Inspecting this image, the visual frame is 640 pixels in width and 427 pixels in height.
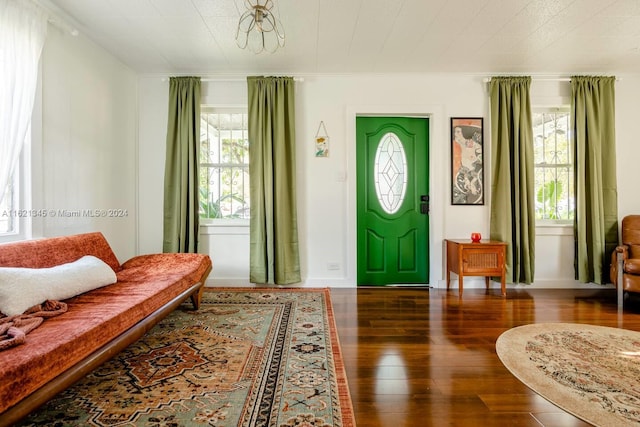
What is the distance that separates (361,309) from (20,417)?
237 centimetres

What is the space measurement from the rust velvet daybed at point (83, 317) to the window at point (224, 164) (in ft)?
3.39

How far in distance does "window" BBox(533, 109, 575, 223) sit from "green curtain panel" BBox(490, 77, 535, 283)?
0.41 metres

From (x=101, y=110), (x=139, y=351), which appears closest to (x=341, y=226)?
(x=139, y=351)

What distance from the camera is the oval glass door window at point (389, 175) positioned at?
391cm

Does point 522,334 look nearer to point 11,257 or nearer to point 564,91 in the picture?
point 564,91

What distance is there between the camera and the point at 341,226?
3805 mm

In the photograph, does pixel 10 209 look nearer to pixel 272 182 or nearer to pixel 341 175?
pixel 272 182

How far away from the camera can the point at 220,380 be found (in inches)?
67.2

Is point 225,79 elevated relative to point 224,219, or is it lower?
elevated

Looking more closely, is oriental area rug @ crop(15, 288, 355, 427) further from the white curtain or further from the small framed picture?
the small framed picture

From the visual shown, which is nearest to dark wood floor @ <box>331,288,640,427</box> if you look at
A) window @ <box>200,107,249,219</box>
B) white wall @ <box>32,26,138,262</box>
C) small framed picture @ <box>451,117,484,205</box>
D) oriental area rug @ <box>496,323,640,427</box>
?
oriental area rug @ <box>496,323,640,427</box>

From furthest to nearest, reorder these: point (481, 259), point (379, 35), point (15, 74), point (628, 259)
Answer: point (481, 259)
point (628, 259)
point (379, 35)
point (15, 74)

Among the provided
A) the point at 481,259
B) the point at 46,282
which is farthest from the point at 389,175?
the point at 46,282

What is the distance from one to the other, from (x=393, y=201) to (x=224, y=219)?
206 cm
